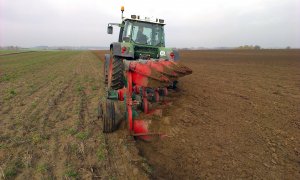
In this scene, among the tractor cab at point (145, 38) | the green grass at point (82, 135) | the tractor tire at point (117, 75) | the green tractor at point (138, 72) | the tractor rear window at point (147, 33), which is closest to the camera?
the green tractor at point (138, 72)

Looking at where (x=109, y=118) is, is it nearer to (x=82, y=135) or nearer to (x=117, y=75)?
(x=82, y=135)

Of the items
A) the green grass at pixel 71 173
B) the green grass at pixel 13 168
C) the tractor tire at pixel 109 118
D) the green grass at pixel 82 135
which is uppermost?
the tractor tire at pixel 109 118

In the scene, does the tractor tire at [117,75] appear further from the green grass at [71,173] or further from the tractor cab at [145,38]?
the green grass at [71,173]

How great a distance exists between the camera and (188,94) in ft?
25.1

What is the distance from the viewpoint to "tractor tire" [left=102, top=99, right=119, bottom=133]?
15.4 ft

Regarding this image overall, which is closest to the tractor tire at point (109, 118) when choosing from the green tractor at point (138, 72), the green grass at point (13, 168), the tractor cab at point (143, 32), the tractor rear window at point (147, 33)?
the green tractor at point (138, 72)

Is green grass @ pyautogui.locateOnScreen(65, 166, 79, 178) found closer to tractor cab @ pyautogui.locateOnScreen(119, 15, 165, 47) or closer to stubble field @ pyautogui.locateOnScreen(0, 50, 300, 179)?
stubble field @ pyautogui.locateOnScreen(0, 50, 300, 179)

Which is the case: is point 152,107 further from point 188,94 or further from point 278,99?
point 278,99

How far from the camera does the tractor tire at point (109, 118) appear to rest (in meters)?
4.68

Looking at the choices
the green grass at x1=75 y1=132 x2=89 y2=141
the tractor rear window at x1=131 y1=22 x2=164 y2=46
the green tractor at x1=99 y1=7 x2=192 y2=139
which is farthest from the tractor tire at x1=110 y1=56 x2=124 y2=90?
the green grass at x1=75 y1=132 x2=89 y2=141

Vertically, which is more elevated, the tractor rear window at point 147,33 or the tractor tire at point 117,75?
the tractor rear window at point 147,33

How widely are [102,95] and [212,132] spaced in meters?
4.50

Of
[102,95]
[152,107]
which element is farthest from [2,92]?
[152,107]

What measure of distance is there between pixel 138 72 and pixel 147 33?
126 inches
